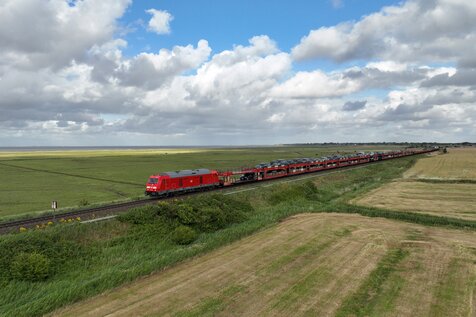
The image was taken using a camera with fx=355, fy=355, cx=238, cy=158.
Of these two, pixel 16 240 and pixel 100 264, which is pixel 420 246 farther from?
pixel 16 240

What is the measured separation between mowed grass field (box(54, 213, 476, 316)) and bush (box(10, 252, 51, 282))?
15.4ft

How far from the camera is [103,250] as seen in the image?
78.9 feet

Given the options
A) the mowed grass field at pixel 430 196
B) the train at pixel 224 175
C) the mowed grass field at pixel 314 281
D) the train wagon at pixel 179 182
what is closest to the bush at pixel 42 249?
the mowed grass field at pixel 314 281

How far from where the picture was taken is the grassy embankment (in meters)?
17.4

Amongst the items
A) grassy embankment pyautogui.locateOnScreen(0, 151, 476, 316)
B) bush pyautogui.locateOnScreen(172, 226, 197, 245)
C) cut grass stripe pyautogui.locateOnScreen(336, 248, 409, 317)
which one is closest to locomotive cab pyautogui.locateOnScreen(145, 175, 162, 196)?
grassy embankment pyautogui.locateOnScreen(0, 151, 476, 316)

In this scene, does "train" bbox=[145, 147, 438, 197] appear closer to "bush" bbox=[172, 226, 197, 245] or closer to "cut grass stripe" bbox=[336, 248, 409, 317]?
"bush" bbox=[172, 226, 197, 245]

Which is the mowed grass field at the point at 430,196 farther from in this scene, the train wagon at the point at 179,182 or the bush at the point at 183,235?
the bush at the point at 183,235

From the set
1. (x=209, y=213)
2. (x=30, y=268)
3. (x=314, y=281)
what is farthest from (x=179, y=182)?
(x=314, y=281)

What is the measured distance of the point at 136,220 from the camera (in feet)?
95.3

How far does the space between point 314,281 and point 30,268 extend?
1528cm

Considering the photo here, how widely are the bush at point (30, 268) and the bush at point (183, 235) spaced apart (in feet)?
29.4

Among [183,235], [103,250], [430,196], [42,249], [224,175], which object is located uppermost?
[224,175]

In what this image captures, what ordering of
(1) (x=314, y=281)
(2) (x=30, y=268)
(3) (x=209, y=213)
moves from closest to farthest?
(1) (x=314, y=281)
(2) (x=30, y=268)
(3) (x=209, y=213)

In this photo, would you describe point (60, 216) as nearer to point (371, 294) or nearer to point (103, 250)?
point (103, 250)
